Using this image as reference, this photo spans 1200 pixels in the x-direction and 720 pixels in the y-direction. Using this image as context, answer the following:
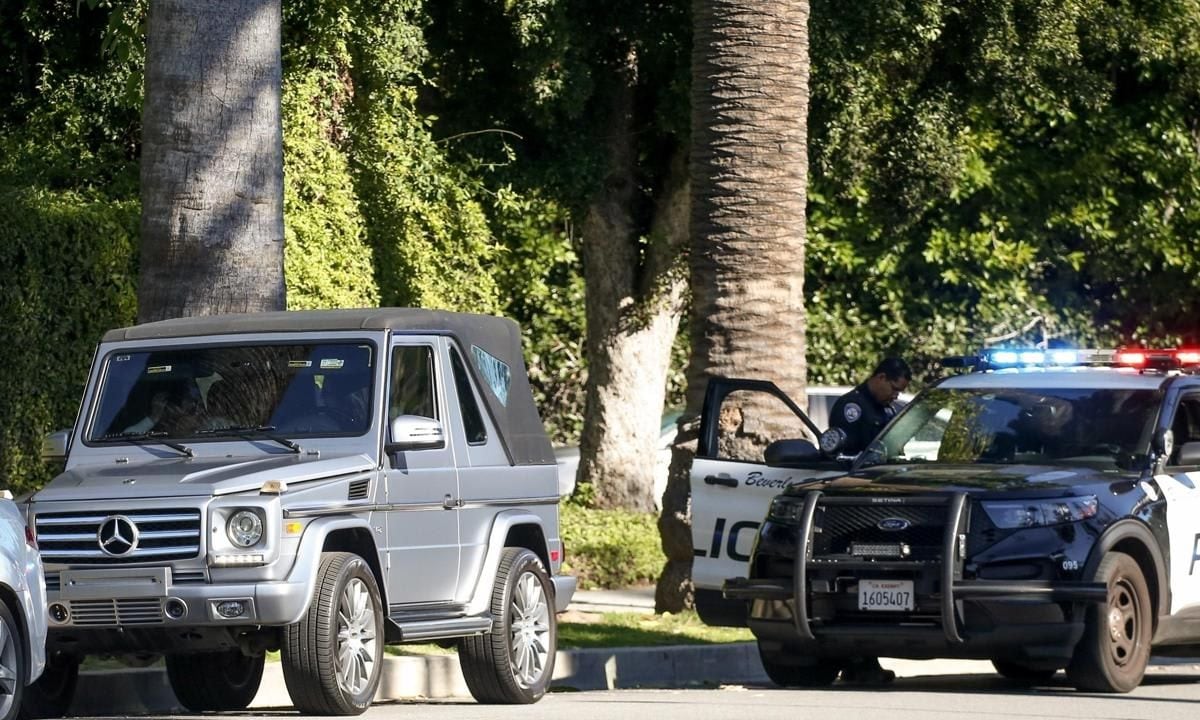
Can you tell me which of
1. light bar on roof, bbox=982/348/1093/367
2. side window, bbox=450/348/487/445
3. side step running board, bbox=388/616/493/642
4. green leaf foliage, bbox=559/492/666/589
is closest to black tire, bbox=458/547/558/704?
side step running board, bbox=388/616/493/642

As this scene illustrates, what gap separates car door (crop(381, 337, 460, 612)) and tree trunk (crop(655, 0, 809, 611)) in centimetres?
466

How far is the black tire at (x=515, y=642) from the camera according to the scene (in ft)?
34.3

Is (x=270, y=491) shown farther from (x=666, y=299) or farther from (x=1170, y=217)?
(x=1170, y=217)

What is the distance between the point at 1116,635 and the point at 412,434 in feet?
12.6

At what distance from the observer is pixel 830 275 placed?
2962 centimetres

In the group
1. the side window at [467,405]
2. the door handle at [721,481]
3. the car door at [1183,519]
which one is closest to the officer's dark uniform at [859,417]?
the door handle at [721,481]

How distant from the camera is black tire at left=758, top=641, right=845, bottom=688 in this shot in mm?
11531

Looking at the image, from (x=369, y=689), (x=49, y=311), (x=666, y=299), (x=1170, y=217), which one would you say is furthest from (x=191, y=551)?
(x=1170, y=217)

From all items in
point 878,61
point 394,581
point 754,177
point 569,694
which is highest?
point 878,61

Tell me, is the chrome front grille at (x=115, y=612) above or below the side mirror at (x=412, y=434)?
below

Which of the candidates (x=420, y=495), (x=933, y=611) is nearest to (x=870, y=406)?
(x=933, y=611)

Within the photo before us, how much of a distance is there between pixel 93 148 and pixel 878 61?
290 inches

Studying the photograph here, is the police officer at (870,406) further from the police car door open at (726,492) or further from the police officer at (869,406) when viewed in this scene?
the police car door open at (726,492)

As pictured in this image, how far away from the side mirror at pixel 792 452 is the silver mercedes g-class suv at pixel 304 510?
1.31 meters
